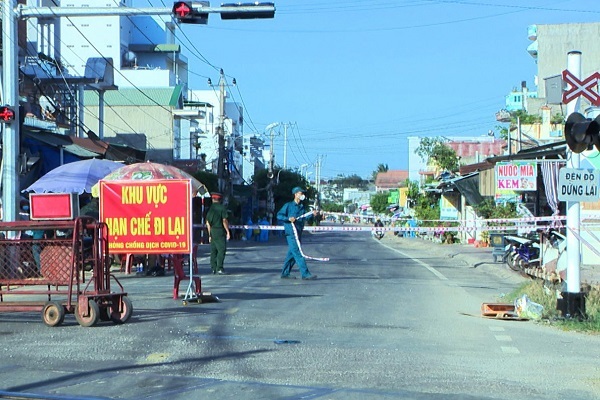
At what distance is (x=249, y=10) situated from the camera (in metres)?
15.9

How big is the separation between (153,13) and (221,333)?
8278 millimetres

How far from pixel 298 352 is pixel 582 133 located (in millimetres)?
4212

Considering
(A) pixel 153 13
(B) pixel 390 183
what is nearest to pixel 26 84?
(A) pixel 153 13

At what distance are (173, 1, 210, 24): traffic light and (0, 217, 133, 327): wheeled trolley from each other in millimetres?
5861

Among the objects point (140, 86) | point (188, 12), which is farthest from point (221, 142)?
point (188, 12)

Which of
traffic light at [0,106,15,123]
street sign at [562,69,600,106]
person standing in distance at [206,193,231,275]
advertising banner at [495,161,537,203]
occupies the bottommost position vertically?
person standing in distance at [206,193,231,275]

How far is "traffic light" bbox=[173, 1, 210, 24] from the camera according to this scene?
16312 mm

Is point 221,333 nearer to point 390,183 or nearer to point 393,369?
point 393,369

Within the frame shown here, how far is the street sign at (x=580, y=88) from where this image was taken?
41.3 feet

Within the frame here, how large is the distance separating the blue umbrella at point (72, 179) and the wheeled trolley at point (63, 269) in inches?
407

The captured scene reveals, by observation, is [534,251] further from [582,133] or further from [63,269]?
[63,269]

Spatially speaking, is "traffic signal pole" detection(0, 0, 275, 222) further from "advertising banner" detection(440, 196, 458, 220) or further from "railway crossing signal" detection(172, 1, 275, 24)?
"advertising banner" detection(440, 196, 458, 220)

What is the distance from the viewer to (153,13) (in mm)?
16906

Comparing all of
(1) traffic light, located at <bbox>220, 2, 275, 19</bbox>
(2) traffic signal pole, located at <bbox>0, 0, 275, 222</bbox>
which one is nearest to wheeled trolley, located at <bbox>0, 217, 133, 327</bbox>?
(1) traffic light, located at <bbox>220, 2, 275, 19</bbox>
